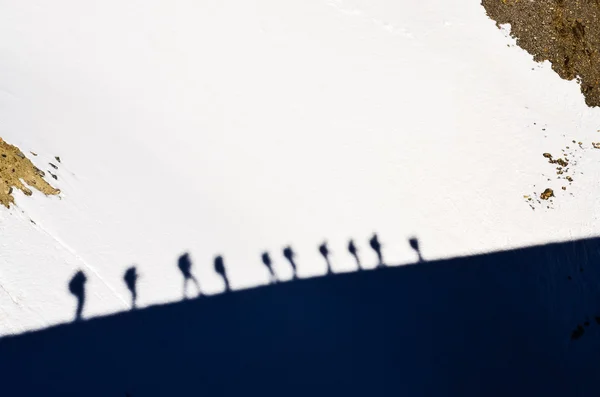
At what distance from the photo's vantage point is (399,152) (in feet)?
47.1

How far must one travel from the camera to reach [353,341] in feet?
35.6

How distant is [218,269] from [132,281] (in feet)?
6.31

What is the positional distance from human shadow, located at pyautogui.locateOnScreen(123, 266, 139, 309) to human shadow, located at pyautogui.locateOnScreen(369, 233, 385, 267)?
226 inches

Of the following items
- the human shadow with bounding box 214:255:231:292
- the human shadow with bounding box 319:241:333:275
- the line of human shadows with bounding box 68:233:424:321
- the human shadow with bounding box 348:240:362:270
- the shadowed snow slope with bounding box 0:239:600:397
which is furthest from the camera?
the human shadow with bounding box 348:240:362:270

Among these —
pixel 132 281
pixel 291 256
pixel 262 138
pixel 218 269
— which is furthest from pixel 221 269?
pixel 262 138

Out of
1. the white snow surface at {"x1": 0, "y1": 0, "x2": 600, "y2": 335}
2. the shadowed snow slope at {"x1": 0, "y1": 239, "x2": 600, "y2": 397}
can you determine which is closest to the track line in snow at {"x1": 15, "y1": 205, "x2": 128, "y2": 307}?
the white snow surface at {"x1": 0, "y1": 0, "x2": 600, "y2": 335}

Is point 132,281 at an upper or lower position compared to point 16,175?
lower

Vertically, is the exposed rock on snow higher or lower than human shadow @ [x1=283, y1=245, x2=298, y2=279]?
higher

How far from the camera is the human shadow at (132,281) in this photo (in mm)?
10672

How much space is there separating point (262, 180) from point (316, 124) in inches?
110

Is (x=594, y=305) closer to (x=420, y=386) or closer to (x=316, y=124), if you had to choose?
(x=420, y=386)

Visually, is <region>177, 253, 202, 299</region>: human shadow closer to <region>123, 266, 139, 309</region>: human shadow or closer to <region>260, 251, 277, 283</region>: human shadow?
<region>123, 266, 139, 309</region>: human shadow

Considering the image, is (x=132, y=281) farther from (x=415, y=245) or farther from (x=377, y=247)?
(x=415, y=245)

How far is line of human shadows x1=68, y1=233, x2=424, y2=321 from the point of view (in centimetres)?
1051
